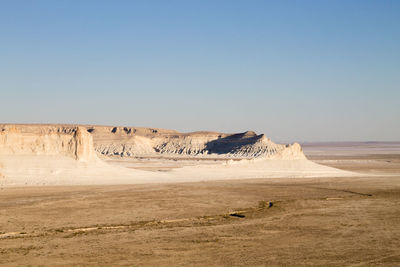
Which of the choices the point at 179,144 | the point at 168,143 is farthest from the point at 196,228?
the point at 168,143

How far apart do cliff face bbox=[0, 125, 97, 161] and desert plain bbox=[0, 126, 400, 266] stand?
5.85 metres

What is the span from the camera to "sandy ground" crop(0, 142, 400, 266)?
42.7ft

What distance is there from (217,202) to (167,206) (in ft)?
9.88

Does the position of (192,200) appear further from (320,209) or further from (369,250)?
(369,250)

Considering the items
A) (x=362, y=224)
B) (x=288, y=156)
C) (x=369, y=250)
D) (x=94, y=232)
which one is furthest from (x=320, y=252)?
(x=288, y=156)

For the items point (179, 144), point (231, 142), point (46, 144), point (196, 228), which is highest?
point (231, 142)

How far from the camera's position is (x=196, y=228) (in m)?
17.1

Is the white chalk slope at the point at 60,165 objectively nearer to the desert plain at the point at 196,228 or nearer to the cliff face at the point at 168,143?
the desert plain at the point at 196,228

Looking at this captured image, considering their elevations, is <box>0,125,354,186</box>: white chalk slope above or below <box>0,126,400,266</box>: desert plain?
above

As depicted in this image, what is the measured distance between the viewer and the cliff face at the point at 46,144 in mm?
34812

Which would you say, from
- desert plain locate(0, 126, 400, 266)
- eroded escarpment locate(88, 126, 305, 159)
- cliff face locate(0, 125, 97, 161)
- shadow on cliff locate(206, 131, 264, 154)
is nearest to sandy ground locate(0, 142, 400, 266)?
desert plain locate(0, 126, 400, 266)

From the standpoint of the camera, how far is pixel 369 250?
45.9 ft

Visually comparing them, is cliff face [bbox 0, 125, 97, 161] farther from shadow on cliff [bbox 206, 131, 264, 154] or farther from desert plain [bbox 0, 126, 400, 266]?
shadow on cliff [bbox 206, 131, 264, 154]

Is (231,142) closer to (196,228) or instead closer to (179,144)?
(179,144)
